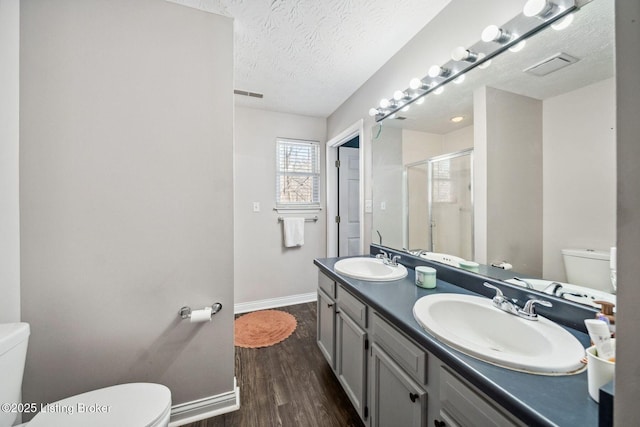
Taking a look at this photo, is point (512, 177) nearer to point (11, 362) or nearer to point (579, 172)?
point (579, 172)

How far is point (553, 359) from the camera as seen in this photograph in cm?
65

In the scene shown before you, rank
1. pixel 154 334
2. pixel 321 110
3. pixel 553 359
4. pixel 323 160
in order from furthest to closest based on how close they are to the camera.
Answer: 1. pixel 323 160
2. pixel 321 110
3. pixel 154 334
4. pixel 553 359

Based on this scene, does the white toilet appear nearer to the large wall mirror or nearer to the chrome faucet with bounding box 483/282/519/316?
the chrome faucet with bounding box 483/282/519/316

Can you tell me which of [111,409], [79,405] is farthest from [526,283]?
[79,405]

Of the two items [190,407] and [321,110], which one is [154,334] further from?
[321,110]

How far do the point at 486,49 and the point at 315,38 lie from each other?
105 cm

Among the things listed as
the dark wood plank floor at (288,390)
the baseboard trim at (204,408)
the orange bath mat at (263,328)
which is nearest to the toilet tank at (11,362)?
the baseboard trim at (204,408)

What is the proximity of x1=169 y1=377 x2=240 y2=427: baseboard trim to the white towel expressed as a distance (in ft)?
5.17

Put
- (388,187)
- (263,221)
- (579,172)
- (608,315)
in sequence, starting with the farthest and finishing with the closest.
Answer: (263,221)
(388,187)
(579,172)
(608,315)

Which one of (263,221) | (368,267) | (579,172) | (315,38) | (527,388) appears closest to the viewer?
(527,388)

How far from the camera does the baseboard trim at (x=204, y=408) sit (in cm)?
134

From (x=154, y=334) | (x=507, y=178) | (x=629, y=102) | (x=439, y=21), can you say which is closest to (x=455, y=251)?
(x=507, y=178)

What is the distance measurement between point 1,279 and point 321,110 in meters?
2.75

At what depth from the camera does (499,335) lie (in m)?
0.93
